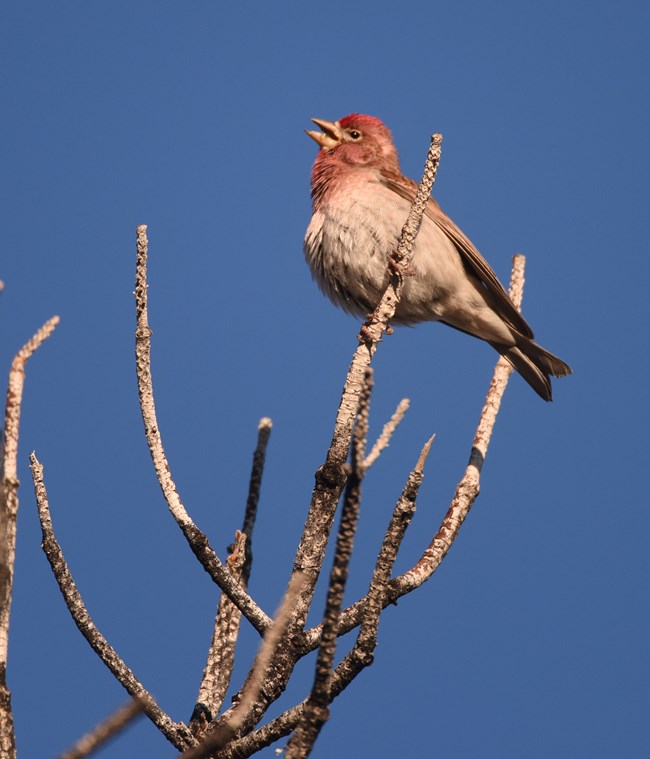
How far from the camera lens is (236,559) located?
4242 millimetres

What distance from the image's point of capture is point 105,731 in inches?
61.8

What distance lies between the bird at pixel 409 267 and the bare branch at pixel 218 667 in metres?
3.64

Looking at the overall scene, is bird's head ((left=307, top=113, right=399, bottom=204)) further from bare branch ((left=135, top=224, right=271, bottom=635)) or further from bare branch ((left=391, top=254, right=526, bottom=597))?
bare branch ((left=135, top=224, right=271, bottom=635))

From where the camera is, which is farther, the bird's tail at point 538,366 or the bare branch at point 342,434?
the bird's tail at point 538,366

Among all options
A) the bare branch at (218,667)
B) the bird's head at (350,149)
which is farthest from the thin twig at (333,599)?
the bird's head at (350,149)

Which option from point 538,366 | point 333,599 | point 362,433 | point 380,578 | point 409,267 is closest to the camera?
point 362,433

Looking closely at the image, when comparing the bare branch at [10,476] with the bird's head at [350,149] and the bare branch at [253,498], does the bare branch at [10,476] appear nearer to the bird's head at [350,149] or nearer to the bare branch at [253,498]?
the bare branch at [253,498]

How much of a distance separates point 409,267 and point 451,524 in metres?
3.52

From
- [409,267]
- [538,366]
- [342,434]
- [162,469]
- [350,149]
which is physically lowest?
[342,434]

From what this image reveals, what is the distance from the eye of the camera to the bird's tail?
24.6 ft

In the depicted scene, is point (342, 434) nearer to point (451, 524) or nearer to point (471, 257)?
point (451, 524)

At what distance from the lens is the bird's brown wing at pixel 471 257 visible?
7.54m

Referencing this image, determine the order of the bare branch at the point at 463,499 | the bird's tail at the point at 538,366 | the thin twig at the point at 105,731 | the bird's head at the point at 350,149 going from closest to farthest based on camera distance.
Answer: the thin twig at the point at 105,731
the bare branch at the point at 463,499
the bird's tail at the point at 538,366
the bird's head at the point at 350,149

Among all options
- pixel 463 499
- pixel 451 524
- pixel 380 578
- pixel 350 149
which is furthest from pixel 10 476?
pixel 350 149
